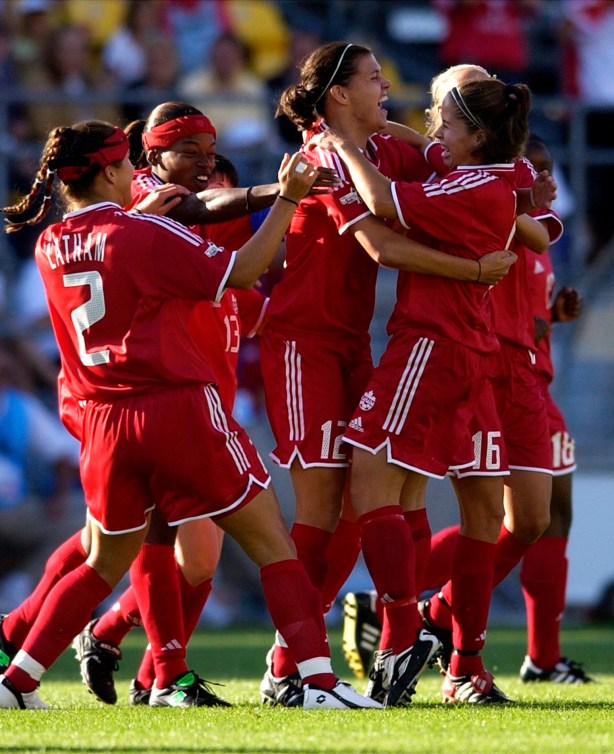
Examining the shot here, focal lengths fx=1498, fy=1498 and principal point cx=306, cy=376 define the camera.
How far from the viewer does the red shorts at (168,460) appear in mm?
5102

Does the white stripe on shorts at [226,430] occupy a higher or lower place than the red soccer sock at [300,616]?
higher

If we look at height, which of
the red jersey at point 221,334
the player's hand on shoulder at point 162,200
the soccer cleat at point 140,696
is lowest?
the soccer cleat at point 140,696

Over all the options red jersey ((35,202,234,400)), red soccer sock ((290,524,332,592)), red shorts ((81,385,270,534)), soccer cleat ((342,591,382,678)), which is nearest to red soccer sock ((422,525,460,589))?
soccer cleat ((342,591,382,678))

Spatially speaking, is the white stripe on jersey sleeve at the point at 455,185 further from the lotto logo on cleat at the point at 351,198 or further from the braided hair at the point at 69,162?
the braided hair at the point at 69,162

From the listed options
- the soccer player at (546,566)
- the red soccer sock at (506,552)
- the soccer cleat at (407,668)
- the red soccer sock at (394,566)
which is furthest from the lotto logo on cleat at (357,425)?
the soccer player at (546,566)

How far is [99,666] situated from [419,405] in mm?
1768

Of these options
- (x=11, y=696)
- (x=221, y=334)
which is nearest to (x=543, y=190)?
(x=221, y=334)

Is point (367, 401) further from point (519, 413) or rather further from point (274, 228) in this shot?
point (519, 413)

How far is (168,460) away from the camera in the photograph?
5098 millimetres

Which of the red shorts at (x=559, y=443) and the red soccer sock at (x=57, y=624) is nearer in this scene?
the red soccer sock at (x=57, y=624)

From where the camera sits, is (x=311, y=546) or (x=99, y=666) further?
(x=99, y=666)

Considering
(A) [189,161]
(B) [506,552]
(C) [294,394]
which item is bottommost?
(B) [506,552]

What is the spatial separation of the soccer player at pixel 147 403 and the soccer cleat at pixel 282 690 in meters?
0.45

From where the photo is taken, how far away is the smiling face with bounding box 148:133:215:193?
5918mm
